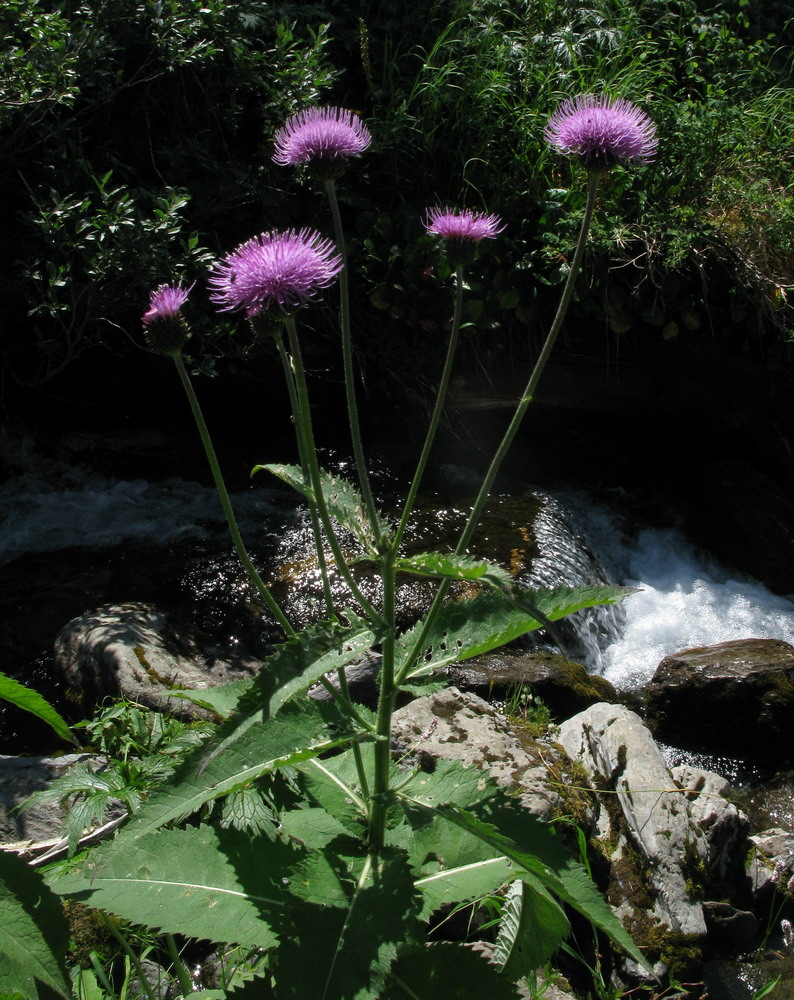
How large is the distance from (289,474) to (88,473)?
13.6 feet

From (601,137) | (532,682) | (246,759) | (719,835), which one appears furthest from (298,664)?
(532,682)

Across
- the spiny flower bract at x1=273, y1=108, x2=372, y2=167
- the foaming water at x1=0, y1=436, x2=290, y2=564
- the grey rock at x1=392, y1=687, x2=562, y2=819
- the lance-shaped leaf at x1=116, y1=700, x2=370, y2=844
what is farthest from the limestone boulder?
the spiny flower bract at x1=273, y1=108, x2=372, y2=167

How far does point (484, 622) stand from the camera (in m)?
1.47

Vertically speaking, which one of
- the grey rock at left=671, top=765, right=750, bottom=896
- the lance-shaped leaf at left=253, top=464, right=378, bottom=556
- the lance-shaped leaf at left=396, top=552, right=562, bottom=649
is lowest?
the grey rock at left=671, top=765, right=750, bottom=896

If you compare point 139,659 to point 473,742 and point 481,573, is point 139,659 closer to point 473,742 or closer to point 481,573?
point 473,742

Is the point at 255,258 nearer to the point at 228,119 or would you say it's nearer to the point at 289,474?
the point at 289,474

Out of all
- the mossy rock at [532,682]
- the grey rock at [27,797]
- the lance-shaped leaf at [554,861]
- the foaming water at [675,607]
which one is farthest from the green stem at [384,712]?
the foaming water at [675,607]

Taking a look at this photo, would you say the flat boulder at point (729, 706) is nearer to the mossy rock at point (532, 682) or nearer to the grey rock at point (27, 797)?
the mossy rock at point (532, 682)

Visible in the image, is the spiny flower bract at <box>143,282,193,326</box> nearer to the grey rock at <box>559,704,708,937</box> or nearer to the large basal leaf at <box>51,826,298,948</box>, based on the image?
the large basal leaf at <box>51,826,298,948</box>

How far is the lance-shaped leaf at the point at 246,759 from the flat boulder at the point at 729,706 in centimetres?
319

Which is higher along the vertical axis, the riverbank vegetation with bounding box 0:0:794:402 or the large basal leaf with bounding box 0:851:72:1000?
the riverbank vegetation with bounding box 0:0:794:402

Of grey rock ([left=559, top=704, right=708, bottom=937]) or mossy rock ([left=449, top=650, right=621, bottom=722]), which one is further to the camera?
mossy rock ([left=449, top=650, right=621, bottom=722])

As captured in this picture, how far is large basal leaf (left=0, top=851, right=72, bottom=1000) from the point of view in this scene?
42.1 inches

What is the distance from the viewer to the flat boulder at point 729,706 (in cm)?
407
